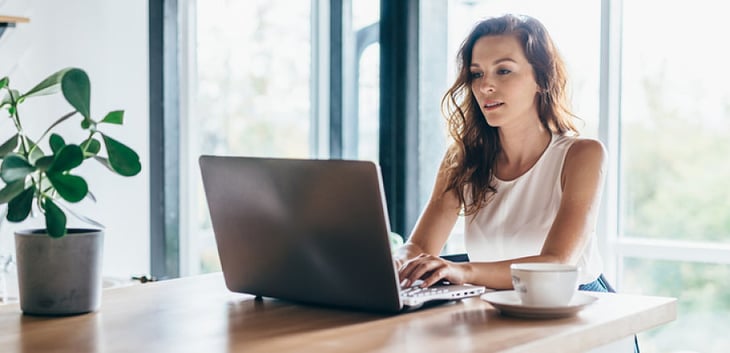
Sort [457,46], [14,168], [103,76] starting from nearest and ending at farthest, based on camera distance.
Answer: [14,168], [103,76], [457,46]

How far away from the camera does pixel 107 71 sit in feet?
11.1

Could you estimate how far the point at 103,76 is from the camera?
3.36m

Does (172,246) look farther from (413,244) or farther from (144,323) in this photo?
(144,323)

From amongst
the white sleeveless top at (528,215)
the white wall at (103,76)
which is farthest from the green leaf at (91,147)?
the white wall at (103,76)

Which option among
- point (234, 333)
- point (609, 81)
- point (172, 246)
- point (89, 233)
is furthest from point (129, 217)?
point (234, 333)

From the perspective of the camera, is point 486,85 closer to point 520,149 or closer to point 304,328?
point 520,149

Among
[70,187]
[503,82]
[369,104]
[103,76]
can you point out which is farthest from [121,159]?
[369,104]

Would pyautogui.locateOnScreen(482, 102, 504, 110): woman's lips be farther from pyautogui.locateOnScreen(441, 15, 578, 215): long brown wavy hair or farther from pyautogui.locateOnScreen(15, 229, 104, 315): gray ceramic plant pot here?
pyautogui.locateOnScreen(15, 229, 104, 315): gray ceramic plant pot

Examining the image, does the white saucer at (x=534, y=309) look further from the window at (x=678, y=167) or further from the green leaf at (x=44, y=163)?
the window at (x=678, y=167)

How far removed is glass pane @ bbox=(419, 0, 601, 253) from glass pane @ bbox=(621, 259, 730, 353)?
54 centimetres

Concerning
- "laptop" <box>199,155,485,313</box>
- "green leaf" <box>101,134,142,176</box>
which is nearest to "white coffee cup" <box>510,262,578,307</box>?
"laptop" <box>199,155,485,313</box>

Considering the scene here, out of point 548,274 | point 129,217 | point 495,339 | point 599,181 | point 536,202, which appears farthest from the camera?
point 129,217

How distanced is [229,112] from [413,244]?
2.03 meters

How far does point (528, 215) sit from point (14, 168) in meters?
1.25
